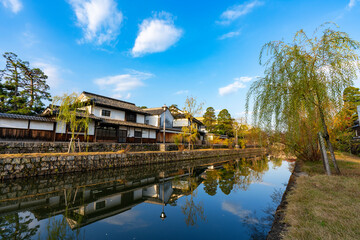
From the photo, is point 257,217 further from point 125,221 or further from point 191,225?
point 125,221

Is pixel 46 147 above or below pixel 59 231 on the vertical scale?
above

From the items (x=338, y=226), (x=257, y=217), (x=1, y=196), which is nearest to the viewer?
(x=338, y=226)

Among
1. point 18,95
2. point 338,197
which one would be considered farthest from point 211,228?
point 18,95

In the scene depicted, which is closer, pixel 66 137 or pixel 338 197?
pixel 338 197

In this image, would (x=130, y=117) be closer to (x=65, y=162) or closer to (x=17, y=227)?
(x=65, y=162)

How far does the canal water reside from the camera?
430 cm

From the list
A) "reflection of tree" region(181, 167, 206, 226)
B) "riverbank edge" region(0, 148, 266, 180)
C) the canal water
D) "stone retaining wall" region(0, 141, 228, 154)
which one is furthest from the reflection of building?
"stone retaining wall" region(0, 141, 228, 154)

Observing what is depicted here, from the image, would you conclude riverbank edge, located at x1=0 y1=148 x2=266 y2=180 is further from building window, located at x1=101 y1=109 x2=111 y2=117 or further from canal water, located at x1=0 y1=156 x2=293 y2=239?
building window, located at x1=101 y1=109 x2=111 y2=117

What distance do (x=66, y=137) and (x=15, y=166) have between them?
639cm

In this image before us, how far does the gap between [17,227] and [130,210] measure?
9.72 ft

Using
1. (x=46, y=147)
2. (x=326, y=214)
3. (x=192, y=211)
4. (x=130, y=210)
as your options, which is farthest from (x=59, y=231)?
(x=46, y=147)

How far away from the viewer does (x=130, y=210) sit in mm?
5789

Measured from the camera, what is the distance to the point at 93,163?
39.8ft

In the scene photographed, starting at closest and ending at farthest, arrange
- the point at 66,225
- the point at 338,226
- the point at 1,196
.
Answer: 1. the point at 338,226
2. the point at 66,225
3. the point at 1,196
